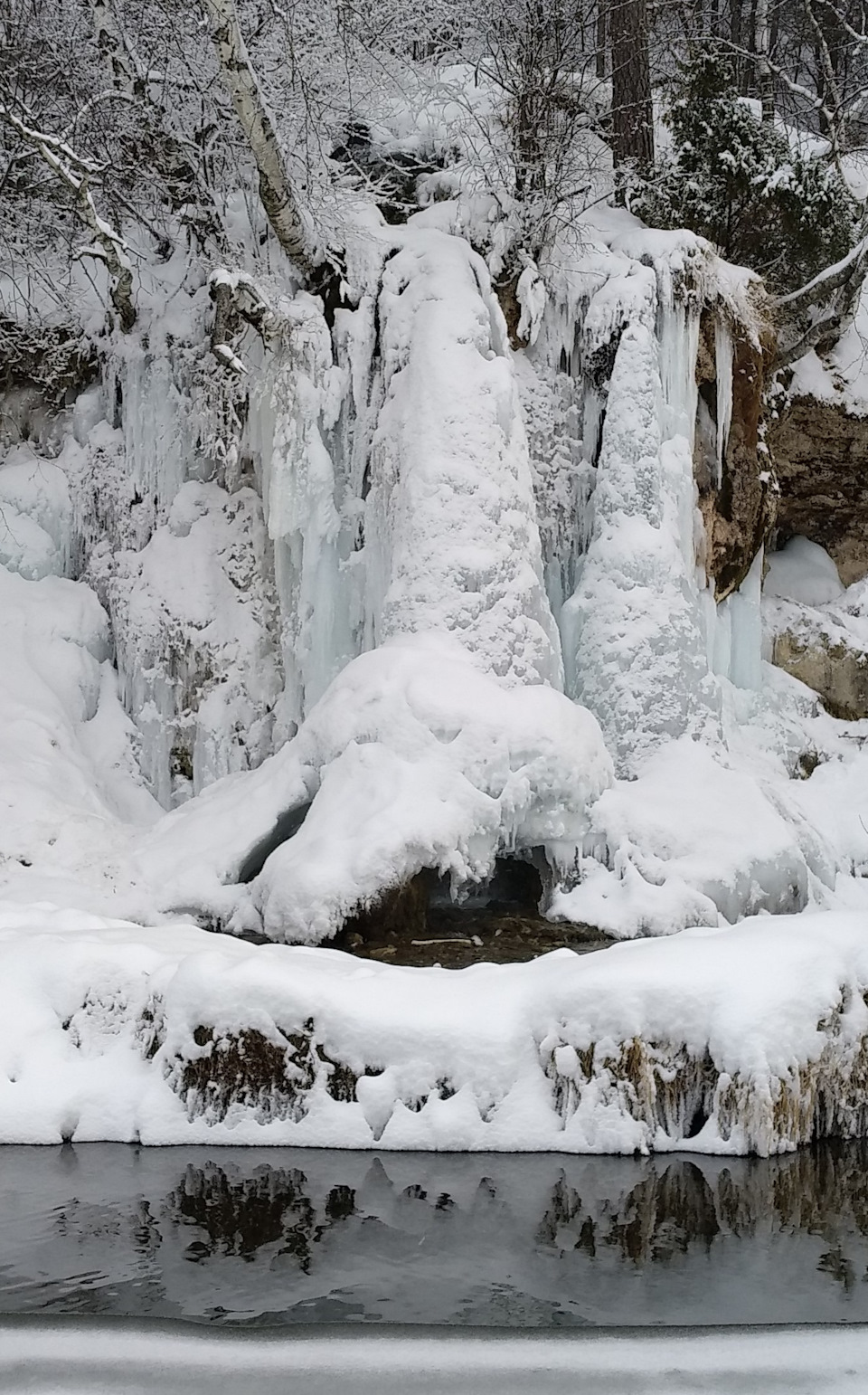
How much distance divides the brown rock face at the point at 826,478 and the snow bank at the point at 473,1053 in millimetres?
9125

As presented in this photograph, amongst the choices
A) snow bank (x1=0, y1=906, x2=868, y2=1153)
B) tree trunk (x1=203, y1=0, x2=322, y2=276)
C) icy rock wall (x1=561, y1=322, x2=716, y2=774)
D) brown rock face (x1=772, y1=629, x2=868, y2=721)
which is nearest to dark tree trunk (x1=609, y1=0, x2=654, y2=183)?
icy rock wall (x1=561, y1=322, x2=716, y2=774)

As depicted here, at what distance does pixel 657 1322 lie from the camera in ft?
12.0

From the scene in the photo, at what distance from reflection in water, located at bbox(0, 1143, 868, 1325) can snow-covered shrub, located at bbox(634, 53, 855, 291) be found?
1001 cm

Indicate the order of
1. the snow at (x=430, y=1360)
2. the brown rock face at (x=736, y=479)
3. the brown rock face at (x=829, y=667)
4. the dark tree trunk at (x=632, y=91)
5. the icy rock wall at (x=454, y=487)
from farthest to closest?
the brown rock face at (x=829, y=667) → the dark tree trunk at (x=632, y=91) → the brown rock face at (x=736, y=479) → the icy rock wall at (x=454, y=487) → the snow at (x=430, y=1360)

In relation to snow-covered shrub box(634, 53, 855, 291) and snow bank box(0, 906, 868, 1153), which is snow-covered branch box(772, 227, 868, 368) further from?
snow bank box(0, 906, 868, 1153)

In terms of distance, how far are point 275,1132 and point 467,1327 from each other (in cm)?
206

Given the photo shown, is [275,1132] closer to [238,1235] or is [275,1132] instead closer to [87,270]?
[238,1235]

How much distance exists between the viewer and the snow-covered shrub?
1231cm

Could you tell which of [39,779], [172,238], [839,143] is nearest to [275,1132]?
[39,779]

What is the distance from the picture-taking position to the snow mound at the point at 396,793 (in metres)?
7.95

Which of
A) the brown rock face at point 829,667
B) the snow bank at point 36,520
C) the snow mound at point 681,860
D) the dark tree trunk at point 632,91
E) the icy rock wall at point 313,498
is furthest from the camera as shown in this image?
the brown rock face at point 829,667

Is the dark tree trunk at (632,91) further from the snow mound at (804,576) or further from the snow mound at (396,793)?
the snow mound at (396,793)

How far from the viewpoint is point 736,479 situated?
1181cm

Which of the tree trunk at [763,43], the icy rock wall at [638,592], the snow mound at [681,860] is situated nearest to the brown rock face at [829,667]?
the icy rock wall at [638,592]
